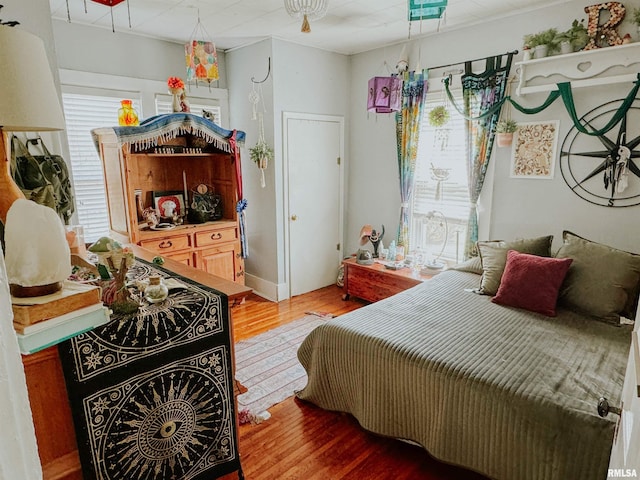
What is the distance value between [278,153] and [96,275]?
2757mm

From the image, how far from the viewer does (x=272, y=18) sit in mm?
3340

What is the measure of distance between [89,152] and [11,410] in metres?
3.75

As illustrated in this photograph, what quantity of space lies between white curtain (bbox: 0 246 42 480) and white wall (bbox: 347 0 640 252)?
3.52 metres

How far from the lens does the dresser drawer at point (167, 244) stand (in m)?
3.48

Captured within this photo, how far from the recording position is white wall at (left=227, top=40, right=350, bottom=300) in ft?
13.2

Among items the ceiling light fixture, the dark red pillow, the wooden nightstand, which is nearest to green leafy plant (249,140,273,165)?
the wooden nightstand

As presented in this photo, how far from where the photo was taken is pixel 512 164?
3383 millimetres

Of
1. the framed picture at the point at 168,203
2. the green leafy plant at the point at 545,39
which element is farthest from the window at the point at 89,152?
the green leafy plant at the point at 545,39

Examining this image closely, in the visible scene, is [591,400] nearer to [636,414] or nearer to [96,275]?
[636,414]

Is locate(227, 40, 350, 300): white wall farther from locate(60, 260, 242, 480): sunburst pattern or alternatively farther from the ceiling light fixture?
locate(60, 260, 242, 480): sunburst pattern

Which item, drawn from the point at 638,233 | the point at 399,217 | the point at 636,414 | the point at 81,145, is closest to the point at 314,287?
the point at 399,217

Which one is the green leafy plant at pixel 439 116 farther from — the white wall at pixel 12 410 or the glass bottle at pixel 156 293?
the white wall at pixel 12 410

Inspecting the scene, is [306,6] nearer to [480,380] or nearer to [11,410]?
[480,380]

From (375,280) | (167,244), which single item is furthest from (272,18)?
(375,280)
